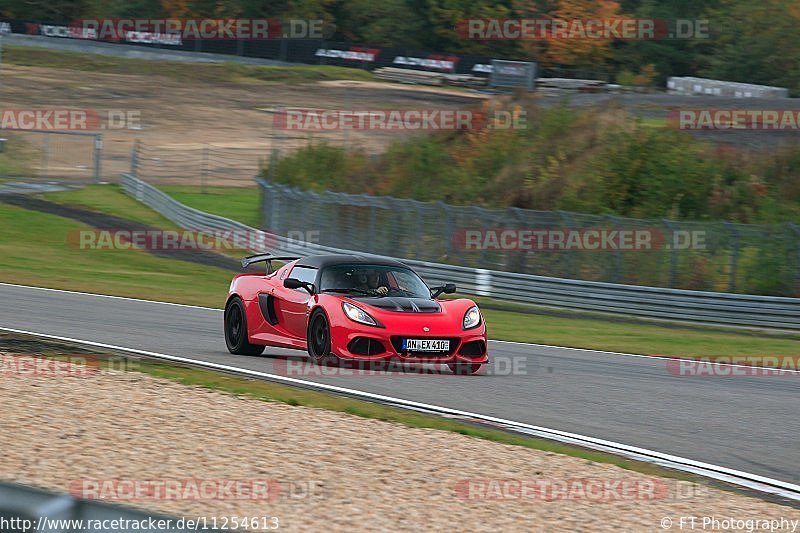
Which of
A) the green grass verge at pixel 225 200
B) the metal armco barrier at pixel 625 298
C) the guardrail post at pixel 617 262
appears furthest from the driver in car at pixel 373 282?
the green grass verge at pixel 225 200

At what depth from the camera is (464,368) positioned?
13852 millimetres

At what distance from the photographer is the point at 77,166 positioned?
180 ft

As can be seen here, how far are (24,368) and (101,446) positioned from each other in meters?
3.53

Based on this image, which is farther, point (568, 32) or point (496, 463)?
point (568, 32)

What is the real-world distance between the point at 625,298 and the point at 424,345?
44.0ft

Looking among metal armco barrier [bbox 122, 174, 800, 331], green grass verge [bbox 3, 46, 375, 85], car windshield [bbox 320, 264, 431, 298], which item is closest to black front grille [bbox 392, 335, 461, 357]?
car windshield [bbox 320, 264, 431, 298]

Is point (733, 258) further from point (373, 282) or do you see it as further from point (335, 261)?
point (335, 261)

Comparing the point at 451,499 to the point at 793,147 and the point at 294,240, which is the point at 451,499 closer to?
the point at 294,240

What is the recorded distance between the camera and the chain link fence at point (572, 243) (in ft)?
81.9

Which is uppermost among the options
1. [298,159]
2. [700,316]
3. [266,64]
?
[266,64]

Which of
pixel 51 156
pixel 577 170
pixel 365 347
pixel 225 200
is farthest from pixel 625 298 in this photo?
pixel 51 156

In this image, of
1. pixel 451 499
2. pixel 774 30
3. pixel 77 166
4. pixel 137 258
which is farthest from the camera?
pixel 774 30

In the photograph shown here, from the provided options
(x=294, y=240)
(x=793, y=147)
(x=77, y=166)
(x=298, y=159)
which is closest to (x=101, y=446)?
(x=294, y=240)

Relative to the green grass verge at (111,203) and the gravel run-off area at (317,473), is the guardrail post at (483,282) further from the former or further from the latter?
the gravel run-off area at (317,473)
